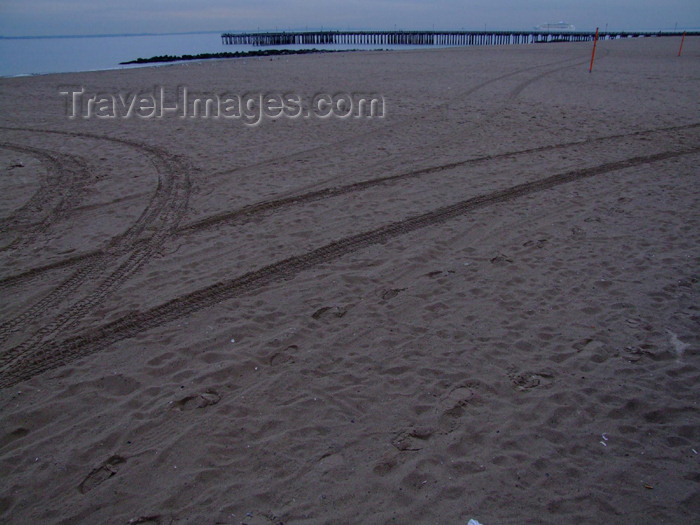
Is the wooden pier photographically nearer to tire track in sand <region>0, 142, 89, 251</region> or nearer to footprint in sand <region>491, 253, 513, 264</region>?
tire track in sand <region>0, 142, 89, 251</region>

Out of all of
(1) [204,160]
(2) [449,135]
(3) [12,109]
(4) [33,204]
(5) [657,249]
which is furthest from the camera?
(3) [12,109]

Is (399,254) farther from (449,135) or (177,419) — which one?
(449,135)

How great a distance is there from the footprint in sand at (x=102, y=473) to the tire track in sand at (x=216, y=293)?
1.26 meters

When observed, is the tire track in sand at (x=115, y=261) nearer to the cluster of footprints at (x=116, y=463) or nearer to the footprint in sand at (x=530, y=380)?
the cluster of footprints at (x=116, y=463)

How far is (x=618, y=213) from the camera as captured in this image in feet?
21.0

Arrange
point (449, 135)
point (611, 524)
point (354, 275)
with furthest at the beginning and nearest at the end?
point (449, 135), point (354, 275), point (611, 524)

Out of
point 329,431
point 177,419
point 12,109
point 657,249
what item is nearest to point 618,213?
point 657,249

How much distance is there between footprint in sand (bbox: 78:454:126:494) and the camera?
281 centimetres

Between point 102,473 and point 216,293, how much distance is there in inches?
83.2

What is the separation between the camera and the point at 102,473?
289 centimetres

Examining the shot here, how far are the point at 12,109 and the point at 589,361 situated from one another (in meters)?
18.9

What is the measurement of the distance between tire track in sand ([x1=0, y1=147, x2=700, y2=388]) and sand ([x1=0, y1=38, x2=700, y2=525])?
3cm

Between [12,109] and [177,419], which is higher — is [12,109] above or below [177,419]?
above

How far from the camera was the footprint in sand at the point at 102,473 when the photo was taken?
2811 mm
